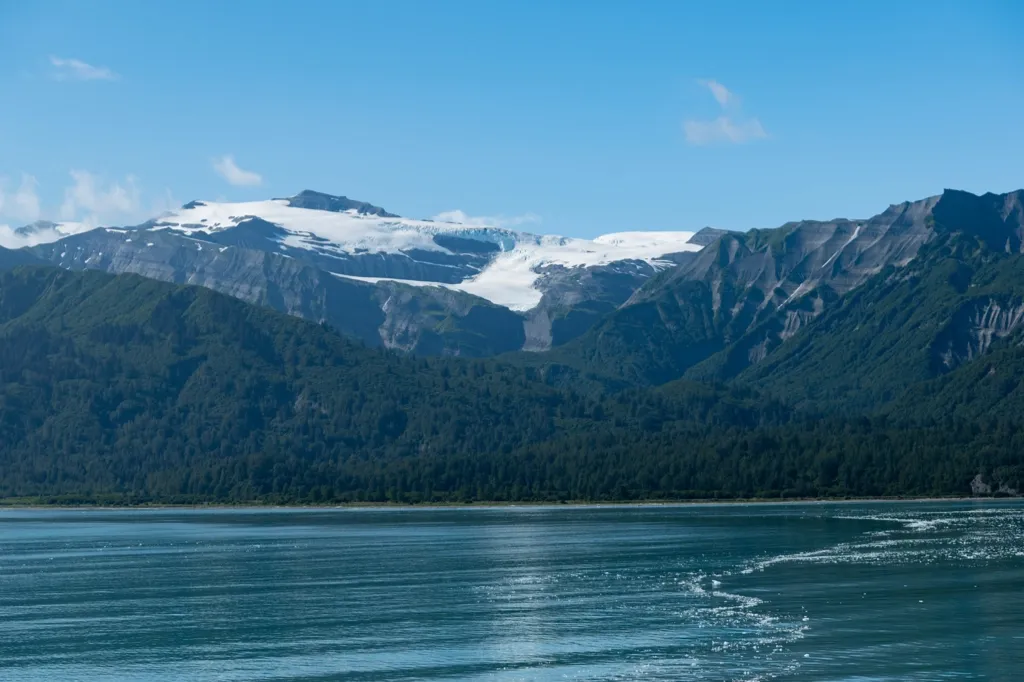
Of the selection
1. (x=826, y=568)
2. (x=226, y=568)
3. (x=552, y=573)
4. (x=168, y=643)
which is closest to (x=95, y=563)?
(x=226, y=568)

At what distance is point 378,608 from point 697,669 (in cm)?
4539

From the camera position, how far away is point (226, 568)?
184m

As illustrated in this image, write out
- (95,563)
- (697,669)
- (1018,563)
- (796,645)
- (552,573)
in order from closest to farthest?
(697,669) < (796,645) < (1018,563) < (552,573) < (95,563)

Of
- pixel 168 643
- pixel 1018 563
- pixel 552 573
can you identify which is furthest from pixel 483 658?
pixel 1018 563

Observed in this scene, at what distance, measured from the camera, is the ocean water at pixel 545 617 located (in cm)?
10150

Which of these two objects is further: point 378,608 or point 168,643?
point 378,608

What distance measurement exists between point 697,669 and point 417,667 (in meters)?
19.2

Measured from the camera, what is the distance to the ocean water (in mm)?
101500

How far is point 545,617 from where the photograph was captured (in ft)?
414

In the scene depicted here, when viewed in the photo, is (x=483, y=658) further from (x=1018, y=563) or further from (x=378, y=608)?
(x=1018, y=563)

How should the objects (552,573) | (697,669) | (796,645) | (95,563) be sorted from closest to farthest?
(697,669) → (796,645) → (552,573) → (95,563)

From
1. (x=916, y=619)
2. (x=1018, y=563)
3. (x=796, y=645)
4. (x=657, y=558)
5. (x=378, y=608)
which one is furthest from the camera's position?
(x=657, y=558)

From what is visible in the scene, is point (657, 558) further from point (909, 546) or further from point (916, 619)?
point (916, 619)

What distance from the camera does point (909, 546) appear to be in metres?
182
